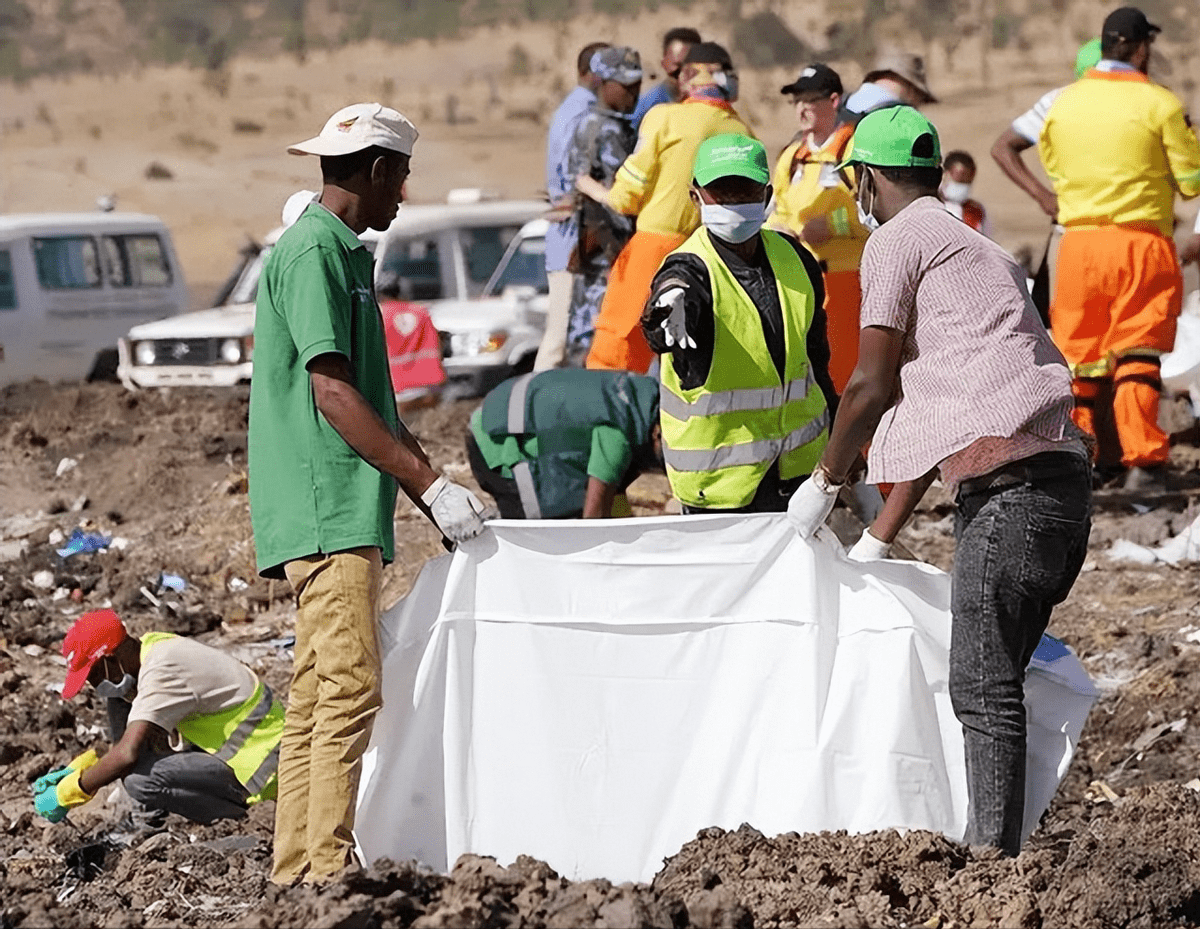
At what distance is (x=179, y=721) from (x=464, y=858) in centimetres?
227

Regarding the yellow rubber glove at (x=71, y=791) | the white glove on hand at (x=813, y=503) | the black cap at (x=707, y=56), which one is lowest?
the yellow rubber glove at (x=71, y=791)

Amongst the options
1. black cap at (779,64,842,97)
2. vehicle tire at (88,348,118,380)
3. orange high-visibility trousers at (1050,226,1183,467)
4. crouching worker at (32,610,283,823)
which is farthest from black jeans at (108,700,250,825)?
vehicle tire at (88,348,118,380)

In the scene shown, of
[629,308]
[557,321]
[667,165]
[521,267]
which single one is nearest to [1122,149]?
[667,165]

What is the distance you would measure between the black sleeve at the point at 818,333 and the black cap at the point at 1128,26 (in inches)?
148

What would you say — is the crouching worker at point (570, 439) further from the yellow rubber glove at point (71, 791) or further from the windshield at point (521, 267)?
the windshield at point (521, 267)

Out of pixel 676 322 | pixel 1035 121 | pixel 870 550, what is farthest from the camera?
pixel 1035 121

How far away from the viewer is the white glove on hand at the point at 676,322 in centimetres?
552

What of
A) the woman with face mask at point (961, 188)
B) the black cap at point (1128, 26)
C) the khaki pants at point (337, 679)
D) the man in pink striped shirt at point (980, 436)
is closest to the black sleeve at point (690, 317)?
the man in pink striped shirt at point (980, 436)

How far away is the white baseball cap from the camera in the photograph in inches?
194

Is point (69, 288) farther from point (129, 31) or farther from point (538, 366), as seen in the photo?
point (129, 31)

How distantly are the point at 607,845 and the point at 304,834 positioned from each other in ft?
2.52

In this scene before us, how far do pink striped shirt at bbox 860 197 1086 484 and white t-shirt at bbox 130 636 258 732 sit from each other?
2777 millimetres

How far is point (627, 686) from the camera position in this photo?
518 cm

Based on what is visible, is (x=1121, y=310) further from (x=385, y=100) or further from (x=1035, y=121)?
(x=385, y=100)
